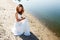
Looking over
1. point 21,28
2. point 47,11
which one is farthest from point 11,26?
point 47,11

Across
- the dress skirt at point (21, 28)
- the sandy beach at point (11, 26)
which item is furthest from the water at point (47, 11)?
the dress skirt at point (21, 28)

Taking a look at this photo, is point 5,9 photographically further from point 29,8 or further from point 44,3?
point 44,3

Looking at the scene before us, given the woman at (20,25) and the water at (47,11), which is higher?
the woman at (20,25)

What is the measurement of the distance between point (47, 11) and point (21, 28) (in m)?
2.59

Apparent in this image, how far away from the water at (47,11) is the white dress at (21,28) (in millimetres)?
897

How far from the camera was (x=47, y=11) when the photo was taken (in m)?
6.94

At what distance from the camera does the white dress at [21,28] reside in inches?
177

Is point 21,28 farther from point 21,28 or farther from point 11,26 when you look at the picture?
point 11,26

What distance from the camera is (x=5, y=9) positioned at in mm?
6246

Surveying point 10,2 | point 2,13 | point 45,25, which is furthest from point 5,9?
point 45,25

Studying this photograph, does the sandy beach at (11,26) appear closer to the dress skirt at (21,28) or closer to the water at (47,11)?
the dress skirt at (21,28)

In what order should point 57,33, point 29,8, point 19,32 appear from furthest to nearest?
point 29,8
point 57,33
point 19,32

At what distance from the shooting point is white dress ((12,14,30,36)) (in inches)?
177

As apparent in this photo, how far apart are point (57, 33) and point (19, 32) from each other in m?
1.08
